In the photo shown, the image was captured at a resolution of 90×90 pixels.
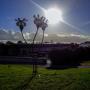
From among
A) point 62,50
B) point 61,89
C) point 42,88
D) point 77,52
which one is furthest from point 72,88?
point 77,52

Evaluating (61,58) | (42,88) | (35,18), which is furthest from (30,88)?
(61,58)

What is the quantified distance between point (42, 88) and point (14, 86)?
1527 millimetres

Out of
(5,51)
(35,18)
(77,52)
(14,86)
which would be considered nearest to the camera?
(14,86)

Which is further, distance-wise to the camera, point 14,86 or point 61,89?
point 14,86

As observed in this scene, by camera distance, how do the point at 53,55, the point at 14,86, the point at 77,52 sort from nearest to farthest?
the point at 14,86 → the point at 53,55 → the point at 77,52

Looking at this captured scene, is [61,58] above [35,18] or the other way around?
the other way around

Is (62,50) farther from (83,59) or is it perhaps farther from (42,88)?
(42,88)

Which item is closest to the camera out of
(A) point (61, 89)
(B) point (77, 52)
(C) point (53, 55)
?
(A) point (61, 89)

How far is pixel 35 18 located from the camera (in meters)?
33.4

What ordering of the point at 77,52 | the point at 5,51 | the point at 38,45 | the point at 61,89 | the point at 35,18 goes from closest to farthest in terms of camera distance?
the point at 61,89 → the point at 35,18 → the point at 77,52 → the point at 5,51 → the point at 38,45

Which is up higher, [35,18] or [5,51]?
[35,18]

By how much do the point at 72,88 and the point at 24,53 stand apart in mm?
48146

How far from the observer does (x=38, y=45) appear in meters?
60.8

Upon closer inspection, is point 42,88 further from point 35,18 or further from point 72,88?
point 35,18
